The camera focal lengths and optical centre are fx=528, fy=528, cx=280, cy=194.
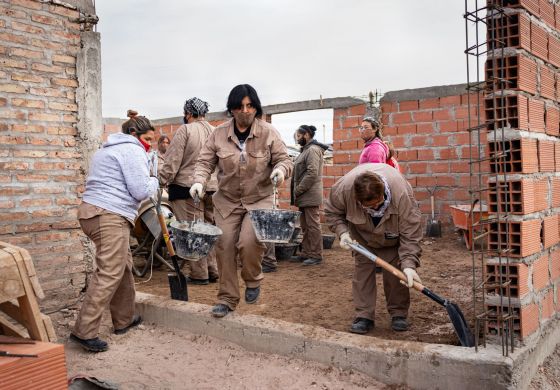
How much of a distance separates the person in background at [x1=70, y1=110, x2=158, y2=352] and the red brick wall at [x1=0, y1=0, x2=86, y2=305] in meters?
0.84

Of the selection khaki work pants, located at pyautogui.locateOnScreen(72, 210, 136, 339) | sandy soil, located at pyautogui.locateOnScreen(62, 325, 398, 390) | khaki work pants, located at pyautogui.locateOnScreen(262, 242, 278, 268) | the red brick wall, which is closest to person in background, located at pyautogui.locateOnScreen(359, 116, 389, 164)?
khaki work pants, located at pyautogui.locateOnScreen(262, 242, 278, 268)

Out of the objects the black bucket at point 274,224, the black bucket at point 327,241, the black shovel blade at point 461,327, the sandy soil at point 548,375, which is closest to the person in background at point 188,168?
the black bucket at point 274,224

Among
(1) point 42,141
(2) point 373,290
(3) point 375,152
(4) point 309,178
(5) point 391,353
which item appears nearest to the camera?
(5) point 391,353

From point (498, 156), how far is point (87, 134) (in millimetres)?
3686

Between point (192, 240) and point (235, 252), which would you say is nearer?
point (192, 240)

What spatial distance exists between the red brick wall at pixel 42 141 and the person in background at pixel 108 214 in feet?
2.76

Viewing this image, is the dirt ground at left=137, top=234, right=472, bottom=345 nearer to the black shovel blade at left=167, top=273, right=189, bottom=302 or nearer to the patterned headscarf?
the black shovel blade at left=167, top=273, right=189, bottom=302

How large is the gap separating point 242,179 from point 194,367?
4.69 feet

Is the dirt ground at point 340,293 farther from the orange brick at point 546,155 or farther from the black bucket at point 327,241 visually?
the orange brick at point 546,155

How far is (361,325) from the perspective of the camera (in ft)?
13.4

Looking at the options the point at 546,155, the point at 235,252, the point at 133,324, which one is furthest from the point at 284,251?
the point at 546,155

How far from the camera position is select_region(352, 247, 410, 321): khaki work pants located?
4.12 metres

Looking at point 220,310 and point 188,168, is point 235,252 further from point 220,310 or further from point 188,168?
point 188,168

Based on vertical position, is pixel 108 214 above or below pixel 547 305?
above
